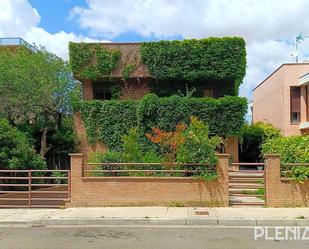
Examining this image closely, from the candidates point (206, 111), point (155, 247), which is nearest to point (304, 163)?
point (155, 247)

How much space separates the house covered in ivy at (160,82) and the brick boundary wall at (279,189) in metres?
11.0

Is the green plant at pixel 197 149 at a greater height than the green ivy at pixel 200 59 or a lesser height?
lesser

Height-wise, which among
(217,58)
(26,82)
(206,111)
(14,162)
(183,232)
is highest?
(217,58)

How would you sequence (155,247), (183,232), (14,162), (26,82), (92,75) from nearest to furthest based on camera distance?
(155,247) → (183,232) → (14,162) → (26,82) → (92,75)

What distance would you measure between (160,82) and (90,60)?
15.0 feet

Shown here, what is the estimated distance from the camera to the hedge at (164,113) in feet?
80.9

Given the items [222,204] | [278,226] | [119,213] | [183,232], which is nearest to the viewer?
[183,232]

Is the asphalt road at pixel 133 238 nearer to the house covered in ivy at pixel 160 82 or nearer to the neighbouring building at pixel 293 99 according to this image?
the house covered in ivy at pixel 160 82

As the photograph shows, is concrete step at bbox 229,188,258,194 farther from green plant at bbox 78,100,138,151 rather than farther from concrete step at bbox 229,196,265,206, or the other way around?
green plant at bbox 78,100,138,151

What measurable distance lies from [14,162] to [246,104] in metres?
13.7

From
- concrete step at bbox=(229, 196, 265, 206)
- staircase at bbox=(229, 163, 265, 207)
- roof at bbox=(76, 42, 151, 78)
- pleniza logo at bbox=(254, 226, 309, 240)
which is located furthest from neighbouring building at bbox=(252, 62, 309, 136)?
pleniza logo at bbox=(254, 226, 309, 240)

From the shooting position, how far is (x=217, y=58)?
25.5m

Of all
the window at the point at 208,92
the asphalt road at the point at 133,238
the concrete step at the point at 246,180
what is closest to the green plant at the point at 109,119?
the window at the point at 208,92

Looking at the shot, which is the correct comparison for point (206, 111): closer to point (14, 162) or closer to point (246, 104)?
point (246, 104)
